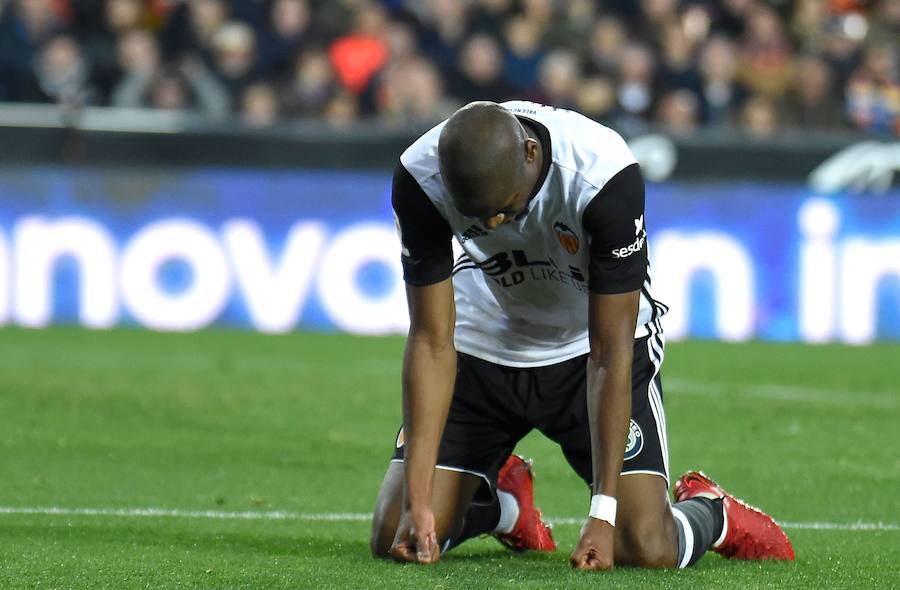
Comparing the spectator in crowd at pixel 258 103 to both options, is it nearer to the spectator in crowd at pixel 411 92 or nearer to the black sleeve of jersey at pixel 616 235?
the spectator in crowd at pixel 411 92

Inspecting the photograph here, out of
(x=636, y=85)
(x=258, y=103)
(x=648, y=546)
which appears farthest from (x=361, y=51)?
(x=648, y=546)

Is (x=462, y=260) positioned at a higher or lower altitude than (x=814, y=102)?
lower

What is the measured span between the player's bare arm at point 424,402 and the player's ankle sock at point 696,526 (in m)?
0.74

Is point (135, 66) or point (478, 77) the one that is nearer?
point (135, 66)

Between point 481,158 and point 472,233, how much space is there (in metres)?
0.70

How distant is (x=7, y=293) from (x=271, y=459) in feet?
19.7

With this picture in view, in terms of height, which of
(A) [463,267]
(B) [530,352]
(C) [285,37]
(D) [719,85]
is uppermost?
(C) [285,37]

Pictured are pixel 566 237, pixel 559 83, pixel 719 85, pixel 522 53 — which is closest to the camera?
pixel 566 237

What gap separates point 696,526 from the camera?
5.18 meters

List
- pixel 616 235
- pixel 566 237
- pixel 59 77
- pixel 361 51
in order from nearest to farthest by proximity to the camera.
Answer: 1. pixel 616 235
2. pixel 566 237
3. pixel 59 77
4. pixel 361 51

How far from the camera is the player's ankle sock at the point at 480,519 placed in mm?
5465

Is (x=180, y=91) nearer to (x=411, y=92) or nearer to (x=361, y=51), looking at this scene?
(x=361, y=51)

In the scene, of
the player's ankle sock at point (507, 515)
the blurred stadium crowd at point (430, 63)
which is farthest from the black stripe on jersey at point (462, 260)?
the blurred stadium crowd at point (430, 63)

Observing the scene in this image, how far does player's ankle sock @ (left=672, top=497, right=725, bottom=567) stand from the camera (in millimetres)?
5102
